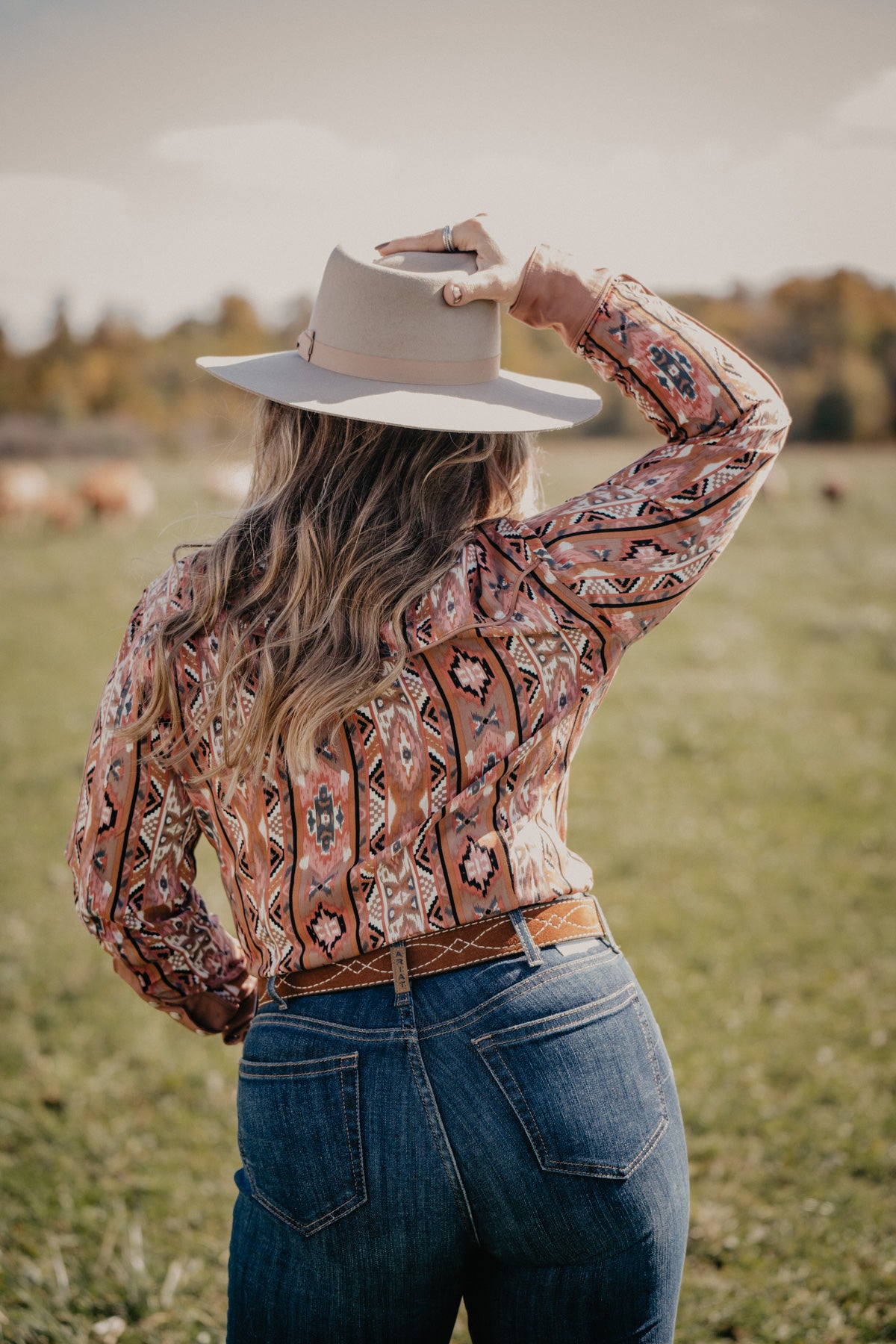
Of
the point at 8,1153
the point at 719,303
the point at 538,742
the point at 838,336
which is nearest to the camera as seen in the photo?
the point at 538,742

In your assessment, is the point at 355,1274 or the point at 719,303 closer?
the point at 355,1274

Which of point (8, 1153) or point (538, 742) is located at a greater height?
point (538, 742)

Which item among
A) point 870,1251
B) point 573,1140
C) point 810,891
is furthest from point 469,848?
point 810,891

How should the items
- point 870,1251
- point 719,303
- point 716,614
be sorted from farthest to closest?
1. point 719,303
2. point 716,614
3. point 870,1251

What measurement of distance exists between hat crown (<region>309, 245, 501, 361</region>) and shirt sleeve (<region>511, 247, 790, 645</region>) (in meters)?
0.10

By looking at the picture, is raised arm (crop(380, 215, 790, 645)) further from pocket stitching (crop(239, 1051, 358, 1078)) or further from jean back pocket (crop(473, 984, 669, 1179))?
pocket stitching (crop(239, 1051, 358, 1078))

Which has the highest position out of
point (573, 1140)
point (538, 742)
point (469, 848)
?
point (538, 742)

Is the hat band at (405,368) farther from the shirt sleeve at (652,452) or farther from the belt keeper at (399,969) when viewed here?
the belt keeper at (399,969)

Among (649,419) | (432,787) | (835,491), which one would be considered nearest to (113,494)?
(835,491)

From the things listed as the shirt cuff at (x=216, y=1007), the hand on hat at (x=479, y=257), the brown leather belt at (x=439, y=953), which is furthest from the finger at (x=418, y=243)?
the shirt cuff at (x=216, y=1007)

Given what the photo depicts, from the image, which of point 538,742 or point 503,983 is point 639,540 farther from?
point 503,983

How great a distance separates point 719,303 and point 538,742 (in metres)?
47.5

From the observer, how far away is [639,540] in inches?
54.1

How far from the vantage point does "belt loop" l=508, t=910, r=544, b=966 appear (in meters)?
1.36
